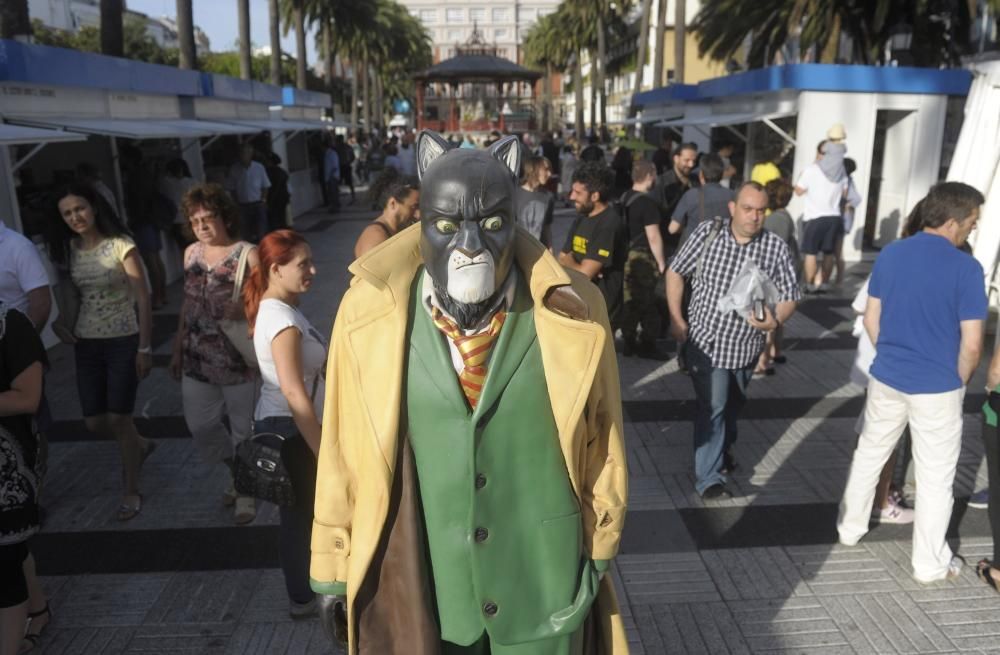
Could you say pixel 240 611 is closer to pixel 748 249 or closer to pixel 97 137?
pixel 748 249

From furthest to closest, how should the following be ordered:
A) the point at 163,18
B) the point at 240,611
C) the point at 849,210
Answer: the point at 163,18
the point at 849,210
the point at 240,611

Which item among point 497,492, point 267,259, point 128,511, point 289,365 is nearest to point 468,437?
point 497,492

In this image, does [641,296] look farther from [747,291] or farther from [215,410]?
[215,410]

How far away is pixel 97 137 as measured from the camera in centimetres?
1023

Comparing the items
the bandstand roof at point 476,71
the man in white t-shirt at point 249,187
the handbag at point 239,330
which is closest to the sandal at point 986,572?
the handbag at point 239,330

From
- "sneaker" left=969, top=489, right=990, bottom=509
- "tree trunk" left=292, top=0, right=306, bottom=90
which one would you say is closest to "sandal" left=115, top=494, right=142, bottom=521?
"sneaker" left=969, top=489, right=990, bottom=509

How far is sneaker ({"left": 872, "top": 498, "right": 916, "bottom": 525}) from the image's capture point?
406 centimetres

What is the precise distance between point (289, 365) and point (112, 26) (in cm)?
1415

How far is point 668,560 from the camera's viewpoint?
379 cm

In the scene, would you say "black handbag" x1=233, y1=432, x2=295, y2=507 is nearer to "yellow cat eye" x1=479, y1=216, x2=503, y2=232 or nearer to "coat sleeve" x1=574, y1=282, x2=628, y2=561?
"coat sleeve" x1=574, y1=282, x2=628, y2=561

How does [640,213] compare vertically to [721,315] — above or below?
above

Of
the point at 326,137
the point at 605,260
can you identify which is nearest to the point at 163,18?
the point at 326,137

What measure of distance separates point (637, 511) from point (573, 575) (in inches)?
99.0

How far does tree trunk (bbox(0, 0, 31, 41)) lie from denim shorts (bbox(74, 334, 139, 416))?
7.84m
